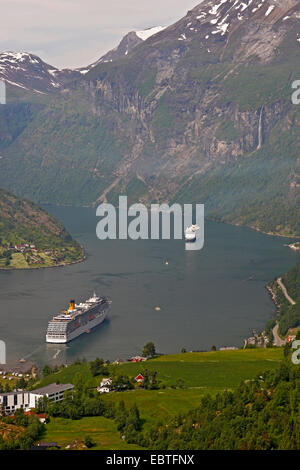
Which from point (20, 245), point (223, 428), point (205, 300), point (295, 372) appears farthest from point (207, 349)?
point (20, 245)

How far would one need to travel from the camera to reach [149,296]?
119000 millimetres

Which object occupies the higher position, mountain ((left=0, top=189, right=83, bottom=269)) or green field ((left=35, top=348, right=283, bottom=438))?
mountain ((left=0, top=189, right=83, bottom=269))

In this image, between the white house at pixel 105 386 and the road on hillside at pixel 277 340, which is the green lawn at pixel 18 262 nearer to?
the road on hillside at pixel 277 340

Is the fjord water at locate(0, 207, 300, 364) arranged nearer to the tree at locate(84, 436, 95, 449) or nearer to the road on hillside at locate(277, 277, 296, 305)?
the road on hillside at locate(277, 277, 296, 305)

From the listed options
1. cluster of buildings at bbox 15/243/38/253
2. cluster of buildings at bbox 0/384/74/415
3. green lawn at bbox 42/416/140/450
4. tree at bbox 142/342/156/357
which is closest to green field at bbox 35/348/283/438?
green lawn at bbox 42/416/140/450

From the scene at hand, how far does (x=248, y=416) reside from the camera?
55250 mm

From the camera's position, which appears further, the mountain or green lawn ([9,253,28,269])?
the mountain

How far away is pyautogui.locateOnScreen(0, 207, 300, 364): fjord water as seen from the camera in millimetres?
96125

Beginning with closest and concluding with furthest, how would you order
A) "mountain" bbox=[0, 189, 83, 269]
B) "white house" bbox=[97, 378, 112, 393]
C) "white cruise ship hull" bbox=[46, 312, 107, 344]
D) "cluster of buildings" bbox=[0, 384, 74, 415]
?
1. "cluster of buildings" bbox=[0, 384, 74, 415]
2. "white house" bbox=[97, 378, 112, 393]
3. "white cruise ship hull" bbox=[46, 312, 107, 344]
4. "mountain" bbox=[0, 189, 83, 269]

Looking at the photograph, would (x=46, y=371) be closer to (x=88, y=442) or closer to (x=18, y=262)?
(x=88, y=442)

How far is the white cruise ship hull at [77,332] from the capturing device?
9681cm

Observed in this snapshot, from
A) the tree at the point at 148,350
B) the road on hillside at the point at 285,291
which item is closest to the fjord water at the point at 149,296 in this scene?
the road on hillside at the point at 285,291
